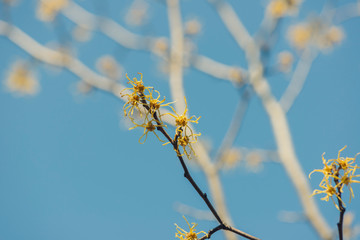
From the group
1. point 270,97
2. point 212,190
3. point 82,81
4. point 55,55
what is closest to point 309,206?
point 212,190

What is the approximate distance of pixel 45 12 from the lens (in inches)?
189

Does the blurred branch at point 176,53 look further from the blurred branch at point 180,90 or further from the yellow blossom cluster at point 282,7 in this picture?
the yellow blossom cluster at point 282,7

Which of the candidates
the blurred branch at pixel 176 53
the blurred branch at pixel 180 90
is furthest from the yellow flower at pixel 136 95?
the blurred branch at pixel 176 53

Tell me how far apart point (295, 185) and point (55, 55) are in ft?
12.5

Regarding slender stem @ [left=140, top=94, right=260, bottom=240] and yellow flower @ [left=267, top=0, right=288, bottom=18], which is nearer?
slender stem @ [left=140, top=94, right=260, bottom=240]

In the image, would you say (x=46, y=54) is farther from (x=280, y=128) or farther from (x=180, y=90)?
(x=280, y=128)

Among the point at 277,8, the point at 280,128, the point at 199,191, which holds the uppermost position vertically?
the point at 277,8

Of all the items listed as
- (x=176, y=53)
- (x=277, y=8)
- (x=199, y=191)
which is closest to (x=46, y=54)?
Result: (x=176, y=53)

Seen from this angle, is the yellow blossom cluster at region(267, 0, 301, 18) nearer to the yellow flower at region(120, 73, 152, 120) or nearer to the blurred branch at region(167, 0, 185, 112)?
the blurred branch at region(167, 0, 185, 112)

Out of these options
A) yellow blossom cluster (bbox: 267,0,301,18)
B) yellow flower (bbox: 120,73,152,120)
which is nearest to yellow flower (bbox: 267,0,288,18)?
yellow blossom cluster (bbox: 267,0,301,18)

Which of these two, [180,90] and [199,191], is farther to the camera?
[180,90]

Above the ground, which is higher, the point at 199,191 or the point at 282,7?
the point at 282,7

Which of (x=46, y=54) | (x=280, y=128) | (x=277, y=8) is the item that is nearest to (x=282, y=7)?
(x=277, y=8)

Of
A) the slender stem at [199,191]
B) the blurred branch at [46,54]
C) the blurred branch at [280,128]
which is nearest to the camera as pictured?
the slender stem at [199,191]
